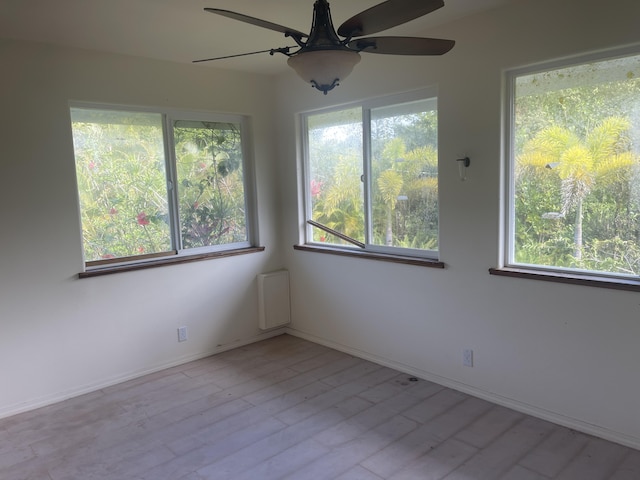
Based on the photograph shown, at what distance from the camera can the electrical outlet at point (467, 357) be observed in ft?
10.0

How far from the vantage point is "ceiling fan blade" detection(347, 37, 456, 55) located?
1.87 metres

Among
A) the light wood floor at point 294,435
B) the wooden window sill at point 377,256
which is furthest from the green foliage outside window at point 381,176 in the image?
the light wood floor at point 294,435

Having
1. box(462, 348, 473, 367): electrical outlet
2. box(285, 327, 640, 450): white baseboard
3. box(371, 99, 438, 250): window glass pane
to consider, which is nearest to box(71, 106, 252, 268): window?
box(371, 99, 438, 250): window glass pane

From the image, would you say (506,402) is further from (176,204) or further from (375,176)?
(176,204)

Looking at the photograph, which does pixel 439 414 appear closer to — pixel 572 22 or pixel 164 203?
pixel 572 22

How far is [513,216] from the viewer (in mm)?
2836

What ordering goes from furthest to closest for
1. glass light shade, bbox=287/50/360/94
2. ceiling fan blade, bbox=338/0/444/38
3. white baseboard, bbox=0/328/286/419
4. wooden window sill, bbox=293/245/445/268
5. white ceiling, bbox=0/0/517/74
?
1. wooden window sill, bbox=293/245/445/268
2. white baseboard, bbox=0/328/286/419
3. white ceiling, bbox=0/0/517/74
4. glass light shade, bbox=287/50/360/94
5. ceiling fan blade, bbox=338/0/444/38

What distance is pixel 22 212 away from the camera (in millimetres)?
3002

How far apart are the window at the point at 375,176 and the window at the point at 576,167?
0.59 metres

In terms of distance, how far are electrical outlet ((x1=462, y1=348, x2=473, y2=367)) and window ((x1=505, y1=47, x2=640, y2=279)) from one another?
25.4 inches

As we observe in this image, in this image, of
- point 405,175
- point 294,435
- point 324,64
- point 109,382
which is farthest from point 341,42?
point 109,382

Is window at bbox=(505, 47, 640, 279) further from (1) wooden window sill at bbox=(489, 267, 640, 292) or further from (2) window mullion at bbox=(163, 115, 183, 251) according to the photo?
(2) window mullion at bbox=(163, 115, 183, 251)

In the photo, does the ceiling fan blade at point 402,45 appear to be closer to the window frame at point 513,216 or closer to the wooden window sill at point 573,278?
the window frame at point 513,216

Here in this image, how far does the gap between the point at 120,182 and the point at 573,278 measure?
10.1ft
